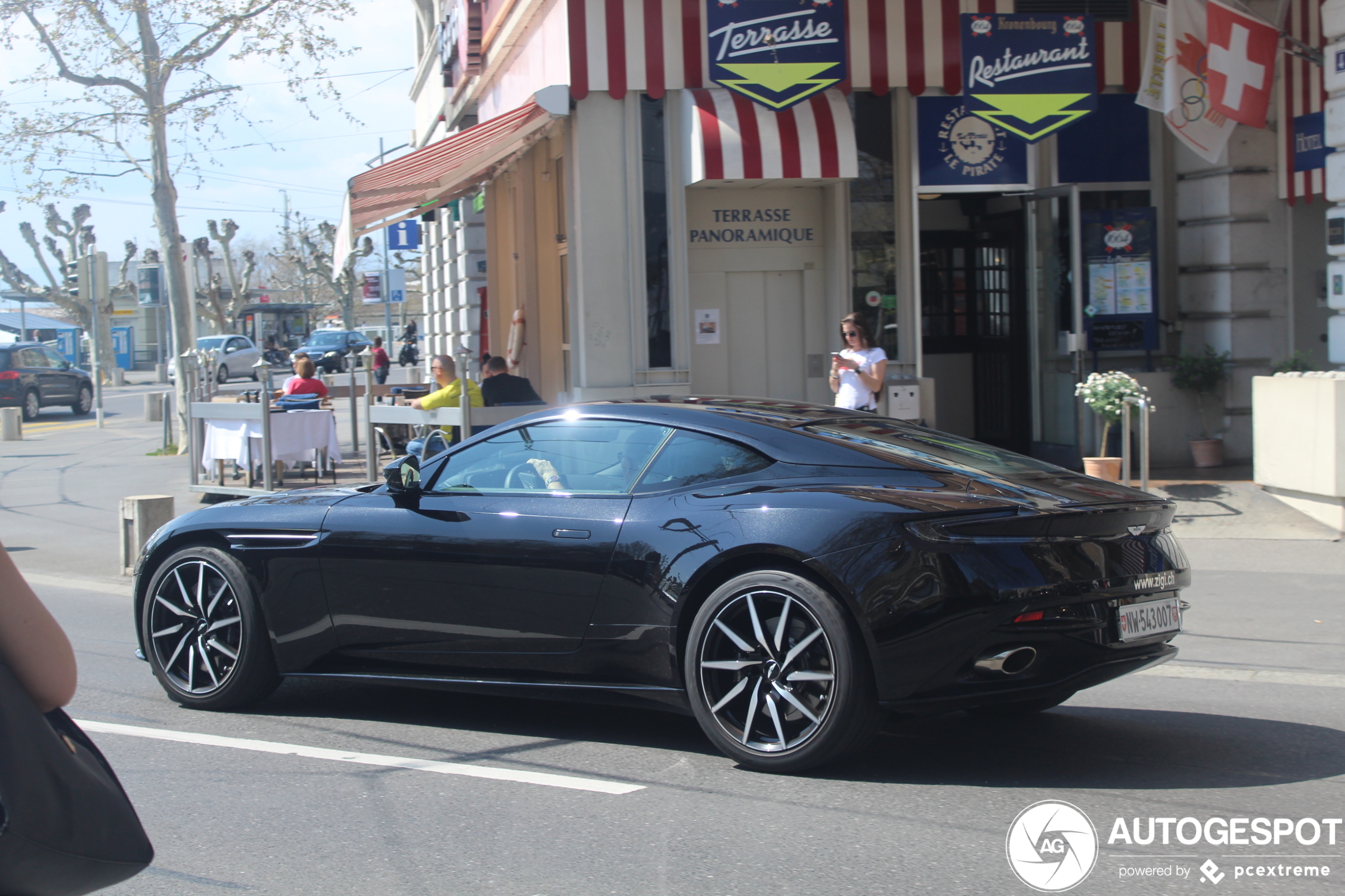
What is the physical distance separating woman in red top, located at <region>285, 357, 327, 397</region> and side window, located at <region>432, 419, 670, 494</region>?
10.2 metres

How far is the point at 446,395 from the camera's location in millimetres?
11688

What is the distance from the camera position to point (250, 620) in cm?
570

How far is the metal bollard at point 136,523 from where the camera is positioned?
34.5ft

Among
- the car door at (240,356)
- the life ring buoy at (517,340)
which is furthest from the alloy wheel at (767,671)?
the car door at (240,356)

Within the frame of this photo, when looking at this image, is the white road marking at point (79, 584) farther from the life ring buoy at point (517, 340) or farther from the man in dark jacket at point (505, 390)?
the life ring buoy at point (517, 340)

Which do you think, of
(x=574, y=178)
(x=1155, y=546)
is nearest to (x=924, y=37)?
(x=574, y=178)

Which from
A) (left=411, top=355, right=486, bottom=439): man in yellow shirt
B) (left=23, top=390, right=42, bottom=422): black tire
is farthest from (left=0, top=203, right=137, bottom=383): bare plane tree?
(left=411, top=355, right=486, bottom=439): man in yellow shirt

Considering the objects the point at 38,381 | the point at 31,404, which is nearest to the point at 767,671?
the point at 31,404

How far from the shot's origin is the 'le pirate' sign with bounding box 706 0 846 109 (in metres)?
12.0

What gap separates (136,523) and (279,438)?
3363mm

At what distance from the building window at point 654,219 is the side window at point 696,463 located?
7.48 meters

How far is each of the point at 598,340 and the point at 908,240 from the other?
3.34m

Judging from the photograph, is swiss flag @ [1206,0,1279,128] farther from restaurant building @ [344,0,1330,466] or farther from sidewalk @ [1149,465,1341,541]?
sidewalk @ [1149,465,1341,541]

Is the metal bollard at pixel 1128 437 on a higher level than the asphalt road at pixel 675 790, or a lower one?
higher
